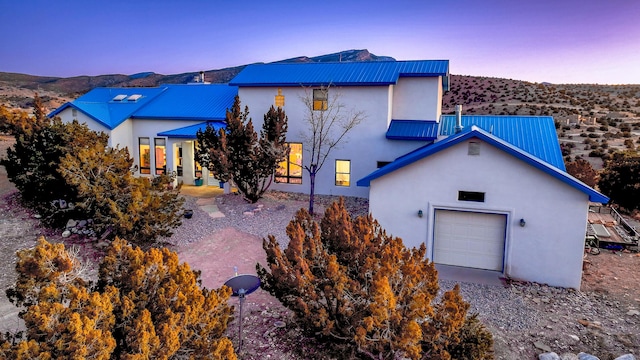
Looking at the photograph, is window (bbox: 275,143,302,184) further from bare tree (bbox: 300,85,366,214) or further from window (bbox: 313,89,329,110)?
window (bbox: 313,89,329,110)

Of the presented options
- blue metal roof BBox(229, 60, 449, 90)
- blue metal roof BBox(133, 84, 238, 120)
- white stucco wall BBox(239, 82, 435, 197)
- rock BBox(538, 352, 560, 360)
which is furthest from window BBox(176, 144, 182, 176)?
rock BBox(538, 352, 560, 360)

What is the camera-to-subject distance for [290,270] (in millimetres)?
7016

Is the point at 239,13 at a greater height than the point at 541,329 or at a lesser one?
greater

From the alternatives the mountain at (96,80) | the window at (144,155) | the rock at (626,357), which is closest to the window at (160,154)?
the window at (144,155)

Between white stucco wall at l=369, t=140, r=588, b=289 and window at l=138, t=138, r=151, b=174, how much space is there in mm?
16429

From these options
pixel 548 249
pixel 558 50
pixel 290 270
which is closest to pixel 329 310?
pixel 290 270

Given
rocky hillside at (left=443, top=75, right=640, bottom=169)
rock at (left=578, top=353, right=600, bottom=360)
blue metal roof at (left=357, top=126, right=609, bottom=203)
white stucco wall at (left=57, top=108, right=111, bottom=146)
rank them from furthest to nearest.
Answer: rocky hillside at (left=443, top=75, right=640, bottom=169), white stucco wall at (left=57, top=108, right=111, bottom=146), blue metal roof at (left=357, top=126, right=609, bottom=203), rock at (left=578, top=353, right=600, bottom=360)

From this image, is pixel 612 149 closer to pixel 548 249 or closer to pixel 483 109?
pixel 483 109

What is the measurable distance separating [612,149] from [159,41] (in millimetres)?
46289

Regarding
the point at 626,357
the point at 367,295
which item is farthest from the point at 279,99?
the point at 626,357

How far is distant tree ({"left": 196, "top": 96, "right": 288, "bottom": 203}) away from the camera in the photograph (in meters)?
17.6

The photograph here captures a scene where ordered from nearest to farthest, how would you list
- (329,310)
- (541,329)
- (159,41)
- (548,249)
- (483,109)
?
(329,310), (541,329), (548,249), (159,41), (483,109)

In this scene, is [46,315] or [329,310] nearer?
[46,315]

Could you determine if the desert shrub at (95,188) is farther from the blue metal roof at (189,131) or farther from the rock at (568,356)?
the rock at (568,356)
